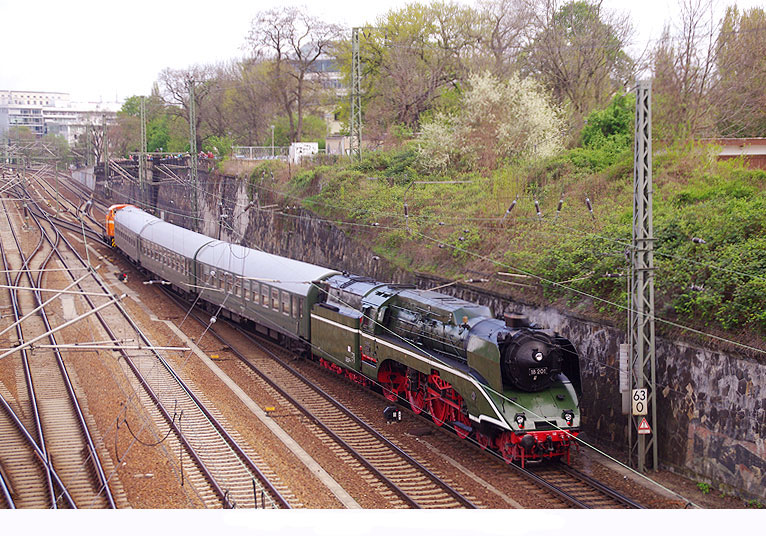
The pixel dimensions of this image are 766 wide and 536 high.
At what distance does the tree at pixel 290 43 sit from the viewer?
19203 millimetres

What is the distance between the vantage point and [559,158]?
2109 centimetres

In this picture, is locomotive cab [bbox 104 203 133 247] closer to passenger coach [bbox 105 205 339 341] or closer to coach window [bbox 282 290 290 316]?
passenger coach [bbox 105 205 339 341]

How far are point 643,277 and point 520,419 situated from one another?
10.1ft

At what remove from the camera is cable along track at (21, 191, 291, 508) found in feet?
34.0

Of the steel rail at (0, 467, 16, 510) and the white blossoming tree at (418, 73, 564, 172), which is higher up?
the white blossoming tree at (418, 73, 564, 172)

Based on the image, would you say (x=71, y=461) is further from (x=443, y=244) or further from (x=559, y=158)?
(x=559, y=158)

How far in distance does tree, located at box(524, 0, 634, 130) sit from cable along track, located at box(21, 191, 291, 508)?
18.0 meters

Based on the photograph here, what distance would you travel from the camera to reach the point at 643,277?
1094 cm

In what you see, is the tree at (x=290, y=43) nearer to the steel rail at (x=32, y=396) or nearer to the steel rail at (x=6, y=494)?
the steel rail at (x=32, y=396)

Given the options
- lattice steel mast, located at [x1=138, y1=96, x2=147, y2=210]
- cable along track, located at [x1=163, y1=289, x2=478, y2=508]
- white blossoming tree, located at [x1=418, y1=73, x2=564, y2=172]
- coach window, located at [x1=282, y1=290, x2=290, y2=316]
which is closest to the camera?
cable along track, located at [x1=163, y1=289, x2=478, y2=508]

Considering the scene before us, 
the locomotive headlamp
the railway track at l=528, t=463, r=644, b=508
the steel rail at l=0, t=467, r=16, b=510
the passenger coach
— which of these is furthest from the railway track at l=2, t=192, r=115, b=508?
the railway track at l=528, t=463, r=644, b=508

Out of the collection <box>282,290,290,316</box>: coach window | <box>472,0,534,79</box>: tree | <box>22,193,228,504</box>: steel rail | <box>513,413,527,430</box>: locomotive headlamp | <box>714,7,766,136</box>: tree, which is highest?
<box>472,0,534,79</box>: tree

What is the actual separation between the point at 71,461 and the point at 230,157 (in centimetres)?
2909

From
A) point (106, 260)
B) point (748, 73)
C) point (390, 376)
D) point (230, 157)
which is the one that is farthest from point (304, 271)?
point (230, 157)
